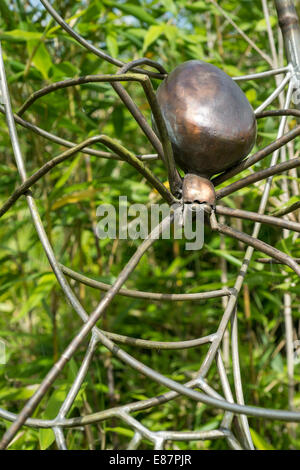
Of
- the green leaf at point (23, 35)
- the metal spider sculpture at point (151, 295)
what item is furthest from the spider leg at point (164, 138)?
the green leaf at point (23, 35)

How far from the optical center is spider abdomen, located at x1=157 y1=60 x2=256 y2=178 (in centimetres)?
33

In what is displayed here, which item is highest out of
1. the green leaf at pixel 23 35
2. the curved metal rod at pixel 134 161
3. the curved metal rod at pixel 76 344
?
the green leaf at pixel 23 35

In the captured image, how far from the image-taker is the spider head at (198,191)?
0.31 metres

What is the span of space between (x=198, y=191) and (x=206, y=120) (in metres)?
0.05

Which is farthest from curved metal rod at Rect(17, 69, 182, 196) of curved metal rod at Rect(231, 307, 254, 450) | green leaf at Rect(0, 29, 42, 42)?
green leaf at Rect(0, 29, 42, 42)

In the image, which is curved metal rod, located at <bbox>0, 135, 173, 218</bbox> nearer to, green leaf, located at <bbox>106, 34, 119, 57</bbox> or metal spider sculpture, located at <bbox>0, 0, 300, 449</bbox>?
metal spider sculpture, located at <bbox>0, 0, 300, 449</bbox>

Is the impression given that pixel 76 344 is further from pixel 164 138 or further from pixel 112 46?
pixel 112 46

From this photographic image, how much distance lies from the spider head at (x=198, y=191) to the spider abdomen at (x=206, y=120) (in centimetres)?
1

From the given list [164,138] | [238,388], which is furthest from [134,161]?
[238,388]

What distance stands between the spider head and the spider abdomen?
1cm

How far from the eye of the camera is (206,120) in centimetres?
32

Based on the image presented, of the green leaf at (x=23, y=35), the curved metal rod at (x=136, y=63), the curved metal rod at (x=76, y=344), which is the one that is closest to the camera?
the curved metal rod at (x=76, y=344)

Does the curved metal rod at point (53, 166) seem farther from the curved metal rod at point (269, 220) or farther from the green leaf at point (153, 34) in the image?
the green leaf at point (153, 34)
